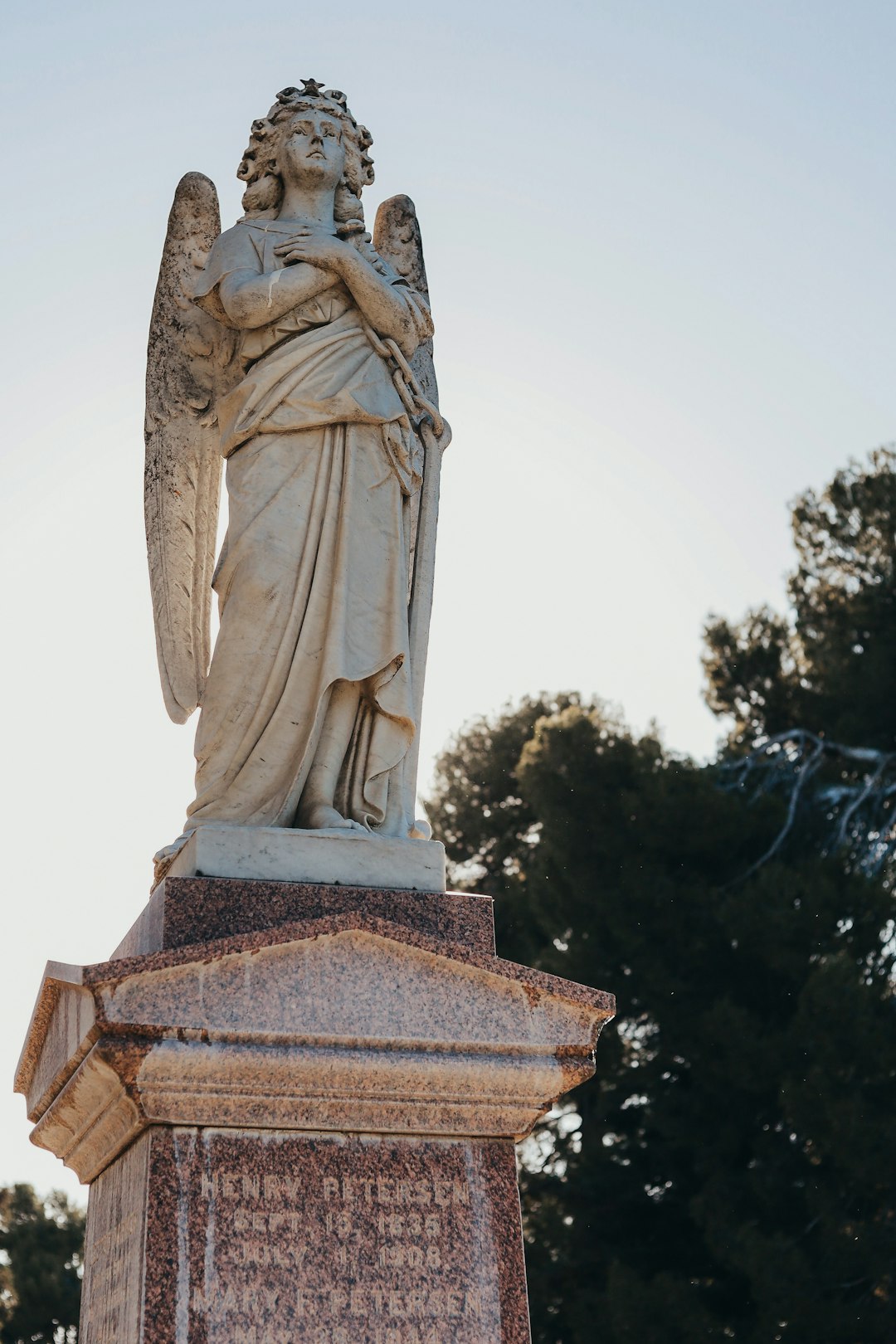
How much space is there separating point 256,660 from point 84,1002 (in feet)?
4.24

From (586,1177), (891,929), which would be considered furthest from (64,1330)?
(891,929)

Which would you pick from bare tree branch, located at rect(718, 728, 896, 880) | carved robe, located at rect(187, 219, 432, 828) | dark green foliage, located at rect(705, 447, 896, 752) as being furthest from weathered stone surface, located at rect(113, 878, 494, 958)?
dark green foliage, located at rect(705, 447, 896, 752)

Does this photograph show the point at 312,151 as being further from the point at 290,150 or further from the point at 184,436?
the point at 184,436

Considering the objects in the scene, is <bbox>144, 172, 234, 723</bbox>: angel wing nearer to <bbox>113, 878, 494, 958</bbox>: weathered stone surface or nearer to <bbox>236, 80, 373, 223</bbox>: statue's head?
<bbox>236, 80, 373, 223</bbox>: statue's head

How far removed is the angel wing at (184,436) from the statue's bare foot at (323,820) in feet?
2.65

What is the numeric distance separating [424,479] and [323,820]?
1.32 meters

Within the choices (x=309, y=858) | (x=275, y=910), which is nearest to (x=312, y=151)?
(x=309, y=858)

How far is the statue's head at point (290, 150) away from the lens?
5.40 meters

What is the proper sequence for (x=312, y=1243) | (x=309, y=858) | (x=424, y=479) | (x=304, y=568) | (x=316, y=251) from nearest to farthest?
(x=312, y=1243) → (x=309, y=858) → (x=304, y=568) → (x=316, y=251) → (x=424, y=479)

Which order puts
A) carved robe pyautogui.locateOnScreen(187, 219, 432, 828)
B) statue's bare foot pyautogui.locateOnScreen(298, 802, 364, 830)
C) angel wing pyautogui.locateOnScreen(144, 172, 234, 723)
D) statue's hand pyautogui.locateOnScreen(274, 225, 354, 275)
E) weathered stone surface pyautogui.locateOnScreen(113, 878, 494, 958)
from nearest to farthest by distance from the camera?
weathered stone surface pyautogui.locateOnScreen(113, 878, 494, 958), statue's bare foot pyautogui.locateOnScreen(298, 802, 364, 830), carved robe pyautogui.locateOnScreen(187, 219, 432, 828), statue's hand pyautogui.locateOnScreen(274, 225, 354, 275), angel wing pyautogui.locateOnScreen(144, 172, 234, 723)

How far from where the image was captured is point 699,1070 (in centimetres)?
1376

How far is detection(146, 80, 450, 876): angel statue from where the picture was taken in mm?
4742

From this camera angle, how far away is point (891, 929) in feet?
46.7

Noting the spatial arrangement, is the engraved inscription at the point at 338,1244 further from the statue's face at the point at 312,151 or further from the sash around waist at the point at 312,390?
the statue's face at the point at 312,151
